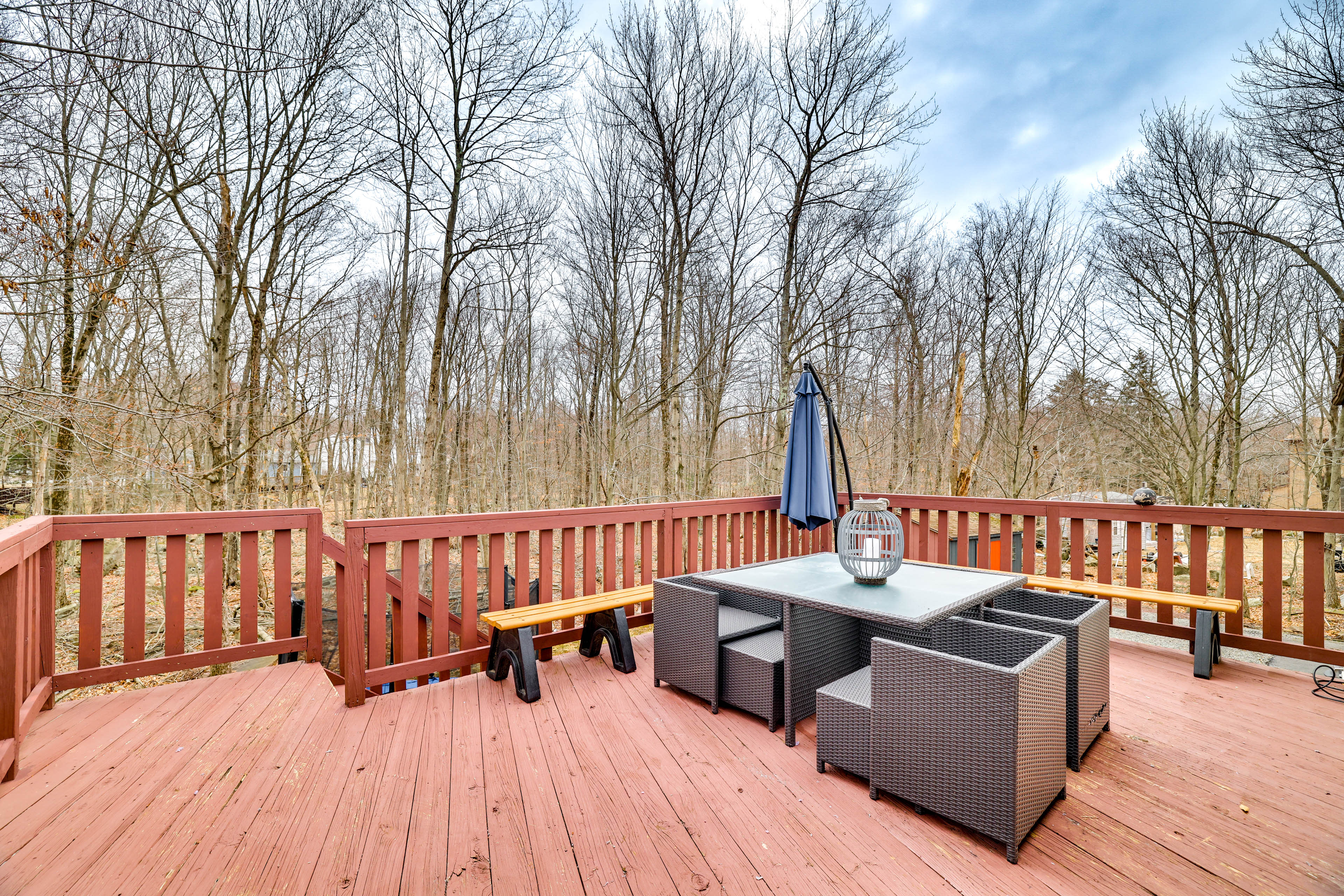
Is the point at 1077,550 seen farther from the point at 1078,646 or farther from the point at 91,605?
the point at 91,605

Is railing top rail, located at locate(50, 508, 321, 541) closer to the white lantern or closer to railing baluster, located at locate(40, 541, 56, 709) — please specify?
railing baluster, located at locate(40, 541, 56, 709)

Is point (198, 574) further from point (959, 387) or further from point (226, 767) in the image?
point (959, 387)

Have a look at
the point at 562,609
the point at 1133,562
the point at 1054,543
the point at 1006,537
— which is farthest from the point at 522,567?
the point at 1133,562

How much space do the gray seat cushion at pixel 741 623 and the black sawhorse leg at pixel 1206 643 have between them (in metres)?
2.29

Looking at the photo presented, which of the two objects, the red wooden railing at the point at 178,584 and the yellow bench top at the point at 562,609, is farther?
the yellow bench top at the point at 562,609

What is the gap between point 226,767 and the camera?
2.02 meters

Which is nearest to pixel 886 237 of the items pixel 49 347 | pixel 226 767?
pixel 226 767

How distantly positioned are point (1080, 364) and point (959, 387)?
1964mm

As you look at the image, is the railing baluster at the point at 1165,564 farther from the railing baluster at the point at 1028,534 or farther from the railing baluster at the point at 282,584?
the railing baluster at the point at 282,584

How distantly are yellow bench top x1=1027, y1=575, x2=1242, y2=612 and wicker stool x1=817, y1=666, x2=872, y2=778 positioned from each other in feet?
5.64

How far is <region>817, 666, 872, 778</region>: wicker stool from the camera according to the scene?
1954 millimetres

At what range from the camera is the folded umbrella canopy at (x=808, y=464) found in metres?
3.63

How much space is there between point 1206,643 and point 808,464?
2307 mm

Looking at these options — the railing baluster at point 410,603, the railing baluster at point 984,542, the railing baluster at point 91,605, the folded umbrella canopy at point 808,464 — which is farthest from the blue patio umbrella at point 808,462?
the railing baluster at point 91,605
